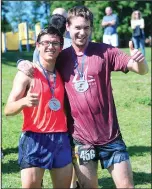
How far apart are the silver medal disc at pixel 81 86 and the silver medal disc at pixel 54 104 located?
0.72ft

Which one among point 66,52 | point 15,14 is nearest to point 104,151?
point 66,52

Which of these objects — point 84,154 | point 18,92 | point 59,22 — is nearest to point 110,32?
point 59,22

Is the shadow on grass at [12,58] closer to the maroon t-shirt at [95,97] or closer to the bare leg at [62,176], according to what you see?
the maroon t-shirt at [95,97]

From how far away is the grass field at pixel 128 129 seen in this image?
6.62 metres

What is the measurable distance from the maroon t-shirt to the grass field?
2.19m

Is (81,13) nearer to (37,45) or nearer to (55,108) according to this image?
(37,45)

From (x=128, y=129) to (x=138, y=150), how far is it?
5.01 ft

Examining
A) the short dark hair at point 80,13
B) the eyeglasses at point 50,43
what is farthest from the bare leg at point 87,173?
the short dark hair at point 80,13

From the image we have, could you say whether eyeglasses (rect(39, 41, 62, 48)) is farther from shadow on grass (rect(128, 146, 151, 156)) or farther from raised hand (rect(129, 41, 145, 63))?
shadow on grass (rect(128, 146, 151, 156))

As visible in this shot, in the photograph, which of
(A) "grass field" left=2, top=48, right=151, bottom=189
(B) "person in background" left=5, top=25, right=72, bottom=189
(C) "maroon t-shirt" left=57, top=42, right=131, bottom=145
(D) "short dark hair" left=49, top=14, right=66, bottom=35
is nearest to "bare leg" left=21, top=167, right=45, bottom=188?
(B) "person in background" left=5, top=25, right=72, bottom=189

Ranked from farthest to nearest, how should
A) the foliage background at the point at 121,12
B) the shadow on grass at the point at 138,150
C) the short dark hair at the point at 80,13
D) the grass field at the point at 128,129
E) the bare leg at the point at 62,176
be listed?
the foliage background at the point at 121,12 → the shadow on grass at the point at 138,150 → the grass field at the point at 128,129 → the short dark hair at the point at 80,13 → the bare leg at the point at 62,176

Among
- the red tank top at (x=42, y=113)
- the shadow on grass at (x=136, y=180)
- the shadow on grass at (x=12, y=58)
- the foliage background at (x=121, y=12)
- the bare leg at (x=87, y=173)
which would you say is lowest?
the shadow on grass at (x=136, y=180)

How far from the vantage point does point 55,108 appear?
4133 millimetres

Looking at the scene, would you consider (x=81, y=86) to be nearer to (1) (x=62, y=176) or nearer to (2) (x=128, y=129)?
(1) (x=62, y=176)
